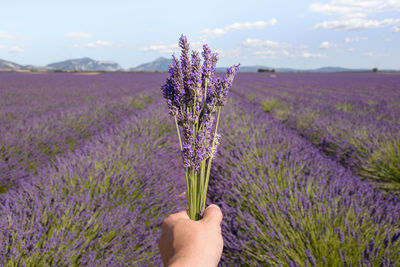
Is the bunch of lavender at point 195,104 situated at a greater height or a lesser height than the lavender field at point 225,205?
greater

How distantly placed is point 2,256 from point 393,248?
196 cm

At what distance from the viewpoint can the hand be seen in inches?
30.6

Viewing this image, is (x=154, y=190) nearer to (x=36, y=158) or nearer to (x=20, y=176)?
(x=20, y=176)

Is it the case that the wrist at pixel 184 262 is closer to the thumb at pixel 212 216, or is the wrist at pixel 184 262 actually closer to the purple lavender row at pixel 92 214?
the thumb at pixel 212 216

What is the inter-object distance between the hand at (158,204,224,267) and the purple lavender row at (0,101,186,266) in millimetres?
720

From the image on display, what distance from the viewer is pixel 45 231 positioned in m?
1.41

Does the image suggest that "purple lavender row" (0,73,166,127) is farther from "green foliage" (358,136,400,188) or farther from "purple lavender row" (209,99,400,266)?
"green foliage" (358,136,400,188)

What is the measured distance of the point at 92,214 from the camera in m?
1.64

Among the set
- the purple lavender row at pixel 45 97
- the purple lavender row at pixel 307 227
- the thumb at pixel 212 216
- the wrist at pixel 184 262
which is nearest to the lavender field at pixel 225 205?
the purple lavender row at pixel 307 227

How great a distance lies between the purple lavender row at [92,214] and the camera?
1.33 meters

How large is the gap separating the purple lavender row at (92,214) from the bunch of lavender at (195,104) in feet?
2.83

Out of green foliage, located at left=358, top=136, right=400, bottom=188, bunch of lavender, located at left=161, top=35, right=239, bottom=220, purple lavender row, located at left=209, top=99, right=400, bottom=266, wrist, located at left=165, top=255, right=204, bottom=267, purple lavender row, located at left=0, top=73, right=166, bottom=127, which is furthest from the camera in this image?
purple lavender row, located at left=0, top=73, right=166, bottom=127

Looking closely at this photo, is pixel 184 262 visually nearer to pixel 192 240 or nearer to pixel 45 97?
pixel 192 240

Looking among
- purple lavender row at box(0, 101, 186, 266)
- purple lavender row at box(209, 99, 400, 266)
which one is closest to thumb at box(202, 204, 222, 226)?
purple lavender row at box(209, 99, 400, 266)
